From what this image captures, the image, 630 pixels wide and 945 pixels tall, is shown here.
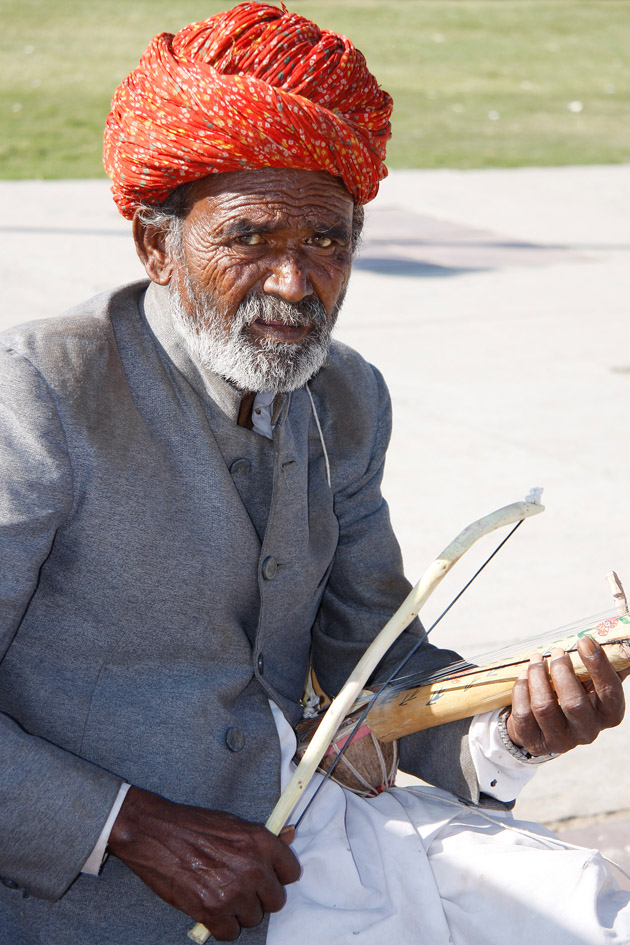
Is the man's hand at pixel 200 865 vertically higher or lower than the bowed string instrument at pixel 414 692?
lower

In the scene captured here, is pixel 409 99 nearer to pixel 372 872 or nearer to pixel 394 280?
pixel 394 280

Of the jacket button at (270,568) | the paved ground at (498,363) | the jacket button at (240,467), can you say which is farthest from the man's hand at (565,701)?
the paved ground at (498,363)

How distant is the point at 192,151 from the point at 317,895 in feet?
4.01

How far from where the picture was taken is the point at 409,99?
18.3 meters

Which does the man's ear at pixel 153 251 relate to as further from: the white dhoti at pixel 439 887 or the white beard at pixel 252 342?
the white dhoti at pixel 439 887

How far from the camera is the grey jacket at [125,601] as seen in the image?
1.74 metres

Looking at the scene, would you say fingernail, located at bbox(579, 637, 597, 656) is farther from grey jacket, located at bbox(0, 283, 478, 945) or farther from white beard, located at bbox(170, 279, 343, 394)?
white beard, located at bbox(170, 279, 343, 394)

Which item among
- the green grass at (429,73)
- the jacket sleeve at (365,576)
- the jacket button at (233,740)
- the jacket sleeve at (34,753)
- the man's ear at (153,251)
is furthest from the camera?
the green grass at (429,73)

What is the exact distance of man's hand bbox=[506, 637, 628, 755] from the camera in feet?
5.97

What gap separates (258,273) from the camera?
6.49 feet

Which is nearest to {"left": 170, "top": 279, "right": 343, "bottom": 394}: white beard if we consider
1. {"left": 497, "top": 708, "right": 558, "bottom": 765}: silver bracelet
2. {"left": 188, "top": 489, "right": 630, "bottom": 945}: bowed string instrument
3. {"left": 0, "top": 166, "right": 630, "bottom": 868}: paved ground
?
{"left": 188, "top": 489, "right": 630, "bottom": 945}: bowed string instrument

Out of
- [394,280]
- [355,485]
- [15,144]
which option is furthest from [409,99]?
[355,485]

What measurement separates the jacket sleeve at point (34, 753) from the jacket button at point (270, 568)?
0.36m

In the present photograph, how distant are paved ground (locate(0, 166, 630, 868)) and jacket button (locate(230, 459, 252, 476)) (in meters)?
1.55
